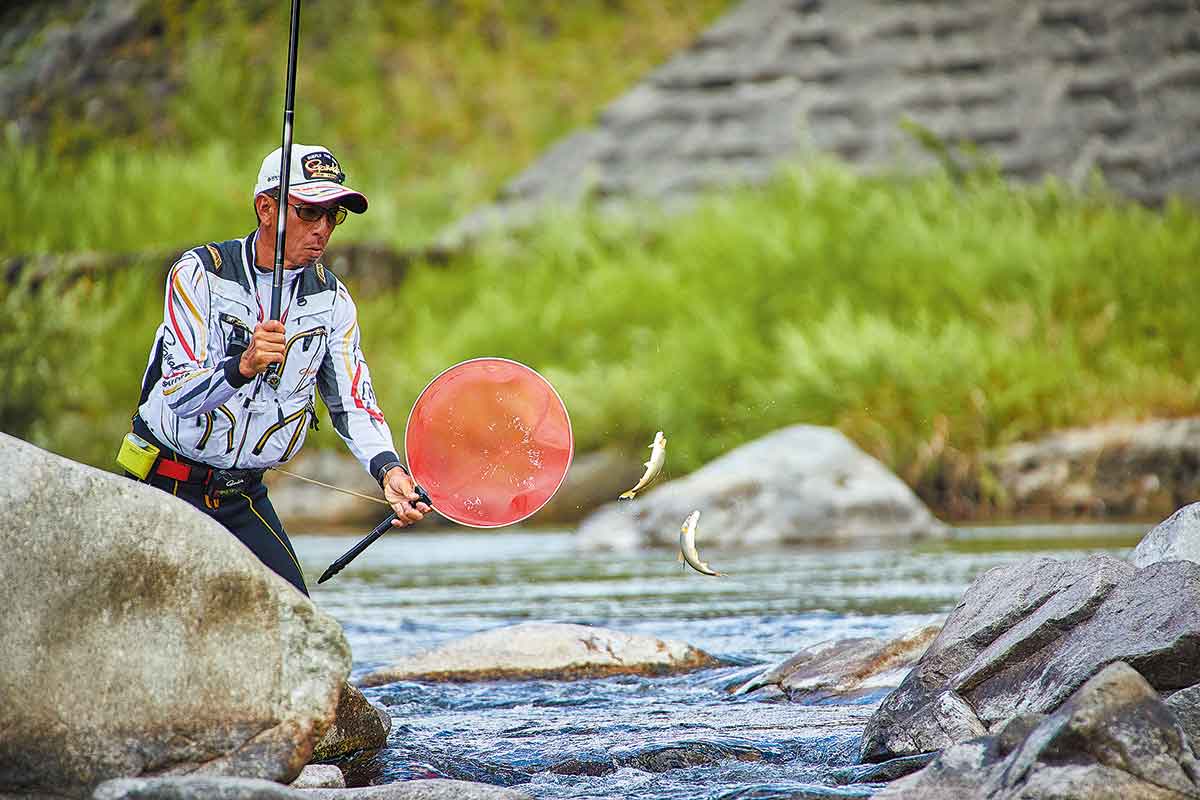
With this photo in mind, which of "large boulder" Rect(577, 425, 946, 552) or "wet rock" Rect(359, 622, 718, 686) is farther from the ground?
"large boulder" Rect(577, 425, 946, 552)

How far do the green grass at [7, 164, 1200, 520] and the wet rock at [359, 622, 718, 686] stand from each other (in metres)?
8.10

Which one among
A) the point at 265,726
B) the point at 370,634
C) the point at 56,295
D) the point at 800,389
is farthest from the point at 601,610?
the point at 56,295

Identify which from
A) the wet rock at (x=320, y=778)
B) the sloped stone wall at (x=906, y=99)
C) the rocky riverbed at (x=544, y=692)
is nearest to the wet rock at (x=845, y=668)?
the rocky riverbed at (x=544, y=692)

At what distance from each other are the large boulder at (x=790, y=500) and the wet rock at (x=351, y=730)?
302 inches

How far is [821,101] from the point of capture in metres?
22.8

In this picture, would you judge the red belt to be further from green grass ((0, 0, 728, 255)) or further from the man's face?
green grass ((0, 0, 728, 255))

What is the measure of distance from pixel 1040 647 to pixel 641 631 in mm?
3700

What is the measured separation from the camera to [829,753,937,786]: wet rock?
4641mm

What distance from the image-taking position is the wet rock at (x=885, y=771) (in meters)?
4.64

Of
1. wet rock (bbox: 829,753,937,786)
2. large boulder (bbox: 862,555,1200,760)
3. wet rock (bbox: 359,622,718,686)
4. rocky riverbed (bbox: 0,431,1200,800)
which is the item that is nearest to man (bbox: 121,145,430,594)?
rocky riverbed (bbox: 0,431,1200,800)

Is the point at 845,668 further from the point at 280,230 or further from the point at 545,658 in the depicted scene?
the point at 280,230

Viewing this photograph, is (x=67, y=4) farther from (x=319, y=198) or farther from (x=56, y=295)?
(x=319, y=198)

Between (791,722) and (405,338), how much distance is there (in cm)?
1354

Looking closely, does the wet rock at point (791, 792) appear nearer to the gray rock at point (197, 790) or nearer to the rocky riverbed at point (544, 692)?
the rocky riverbed at point (544, 692)
